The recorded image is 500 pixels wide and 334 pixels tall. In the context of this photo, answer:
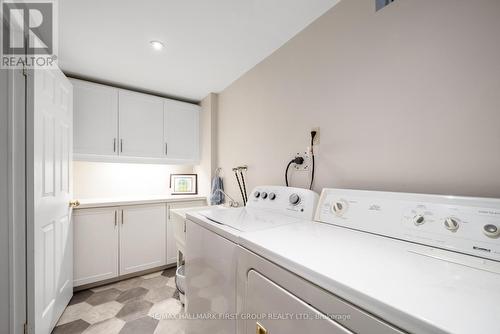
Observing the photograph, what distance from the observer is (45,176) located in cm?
137

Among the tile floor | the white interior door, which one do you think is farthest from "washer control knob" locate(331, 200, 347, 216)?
the white interior door

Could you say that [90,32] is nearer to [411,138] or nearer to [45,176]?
[45,176]

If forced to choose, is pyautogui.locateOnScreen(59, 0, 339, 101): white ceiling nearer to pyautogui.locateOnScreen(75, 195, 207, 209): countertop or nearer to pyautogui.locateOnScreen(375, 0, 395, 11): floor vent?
pyautogui.locateOnScreen(375, 0, 395, 11): floor vent

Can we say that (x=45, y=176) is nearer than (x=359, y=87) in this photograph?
No

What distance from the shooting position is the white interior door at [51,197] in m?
1.26

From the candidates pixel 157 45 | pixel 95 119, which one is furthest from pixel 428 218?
pixel 95 119

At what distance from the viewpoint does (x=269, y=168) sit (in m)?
1.72

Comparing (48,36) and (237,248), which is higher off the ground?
(48,36)

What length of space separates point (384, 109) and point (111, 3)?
1.69m

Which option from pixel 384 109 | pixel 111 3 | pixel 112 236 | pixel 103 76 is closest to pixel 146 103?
pixel 103 76

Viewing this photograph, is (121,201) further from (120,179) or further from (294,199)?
(294,199)

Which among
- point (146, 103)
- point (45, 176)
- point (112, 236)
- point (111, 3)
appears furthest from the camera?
point (146, 103)

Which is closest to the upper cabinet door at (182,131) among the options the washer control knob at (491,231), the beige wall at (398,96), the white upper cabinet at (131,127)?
the white upper cabinet at (131,127)

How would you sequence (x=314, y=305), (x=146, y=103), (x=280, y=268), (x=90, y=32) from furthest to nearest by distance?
(x=146, y=103) → (x=90, y=32) → (x=280, y=268) → (x=314, y=305)
